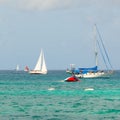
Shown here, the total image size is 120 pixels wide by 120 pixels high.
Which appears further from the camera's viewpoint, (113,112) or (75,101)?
(75,101)

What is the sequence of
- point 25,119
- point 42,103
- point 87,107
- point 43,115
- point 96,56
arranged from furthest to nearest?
point 96,56 → point 42,103 → point 87,107 → point 43,115 → point 25,119

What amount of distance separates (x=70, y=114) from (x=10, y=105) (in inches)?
431

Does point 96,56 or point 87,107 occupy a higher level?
point 96,56

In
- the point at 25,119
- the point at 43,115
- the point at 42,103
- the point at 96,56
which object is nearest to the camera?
the point at 25,119

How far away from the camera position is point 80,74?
5871 inches

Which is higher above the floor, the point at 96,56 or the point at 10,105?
the point at 96,56

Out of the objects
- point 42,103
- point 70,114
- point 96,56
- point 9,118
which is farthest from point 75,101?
point 96,56

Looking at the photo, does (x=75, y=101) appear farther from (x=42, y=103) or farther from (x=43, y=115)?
(x=43, y=115)

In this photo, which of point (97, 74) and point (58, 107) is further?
point (97, 74)

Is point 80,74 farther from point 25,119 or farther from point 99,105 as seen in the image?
point 25,119

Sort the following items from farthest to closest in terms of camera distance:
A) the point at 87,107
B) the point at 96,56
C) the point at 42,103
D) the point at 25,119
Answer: the point at 96,56, the point at 42,103, the point at 87,107, the point at 25,119

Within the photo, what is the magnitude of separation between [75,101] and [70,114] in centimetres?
1391

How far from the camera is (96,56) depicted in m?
144

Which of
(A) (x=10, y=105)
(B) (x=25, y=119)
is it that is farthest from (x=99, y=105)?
(B) (x=25, y=119)
